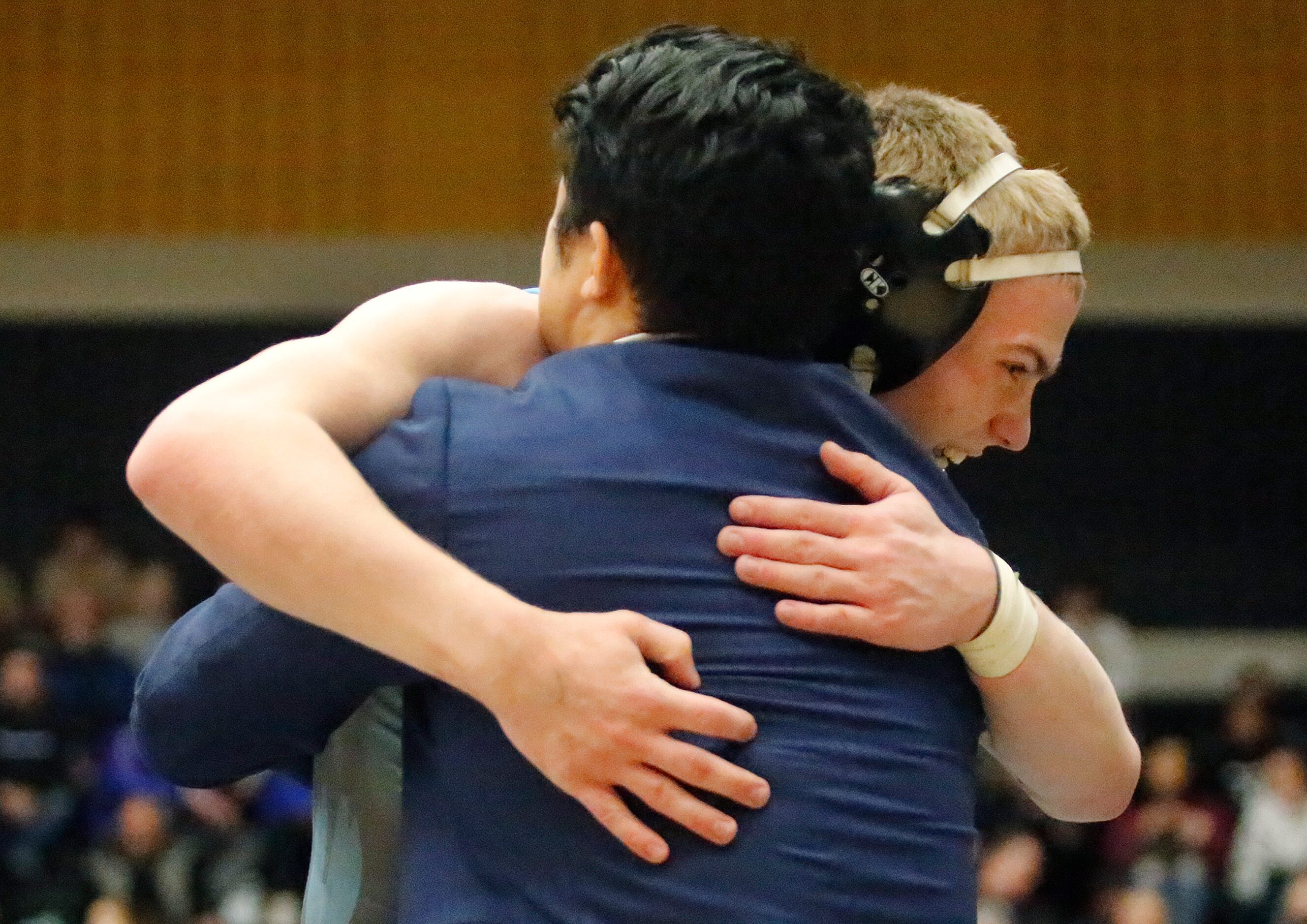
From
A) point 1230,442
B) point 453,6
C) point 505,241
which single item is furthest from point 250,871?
point 1230,442

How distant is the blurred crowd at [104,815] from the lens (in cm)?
687

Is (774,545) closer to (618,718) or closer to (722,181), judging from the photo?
(618,718)

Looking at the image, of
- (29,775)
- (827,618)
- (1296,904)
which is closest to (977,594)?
(827,618)

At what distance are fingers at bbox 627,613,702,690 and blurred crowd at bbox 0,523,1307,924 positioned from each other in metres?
5.83

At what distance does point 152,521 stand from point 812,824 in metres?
8.97

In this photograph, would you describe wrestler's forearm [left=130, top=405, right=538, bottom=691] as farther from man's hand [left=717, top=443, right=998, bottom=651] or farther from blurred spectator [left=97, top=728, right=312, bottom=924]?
blurred spectator [left=97, top=728, right=312, bottom=924]

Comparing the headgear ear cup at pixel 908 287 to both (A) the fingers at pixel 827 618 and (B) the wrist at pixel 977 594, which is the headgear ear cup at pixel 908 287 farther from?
(A) the fingers at pixel 827 618

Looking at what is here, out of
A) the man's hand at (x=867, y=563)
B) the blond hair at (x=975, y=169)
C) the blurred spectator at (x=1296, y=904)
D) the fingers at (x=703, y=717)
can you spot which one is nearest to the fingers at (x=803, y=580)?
the man's hand at (x=867, y=563)

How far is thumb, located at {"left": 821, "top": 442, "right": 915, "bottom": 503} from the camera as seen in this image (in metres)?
1.41

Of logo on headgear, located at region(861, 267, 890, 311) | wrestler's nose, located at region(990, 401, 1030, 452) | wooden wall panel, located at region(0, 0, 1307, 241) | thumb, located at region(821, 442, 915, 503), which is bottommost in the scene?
wooden wall panel, located at region(0, 0, 1307, 241)

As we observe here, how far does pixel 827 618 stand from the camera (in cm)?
136

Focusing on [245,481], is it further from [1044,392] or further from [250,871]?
[1044,392]

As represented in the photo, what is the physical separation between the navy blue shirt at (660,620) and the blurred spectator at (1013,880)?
19.1ft

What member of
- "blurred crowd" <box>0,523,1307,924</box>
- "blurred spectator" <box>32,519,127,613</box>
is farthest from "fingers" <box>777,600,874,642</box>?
"blurred spectator" <box>32,519,127,613</box>
